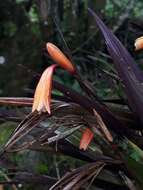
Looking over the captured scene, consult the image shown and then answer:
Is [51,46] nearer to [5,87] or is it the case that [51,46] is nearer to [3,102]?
[3,102]

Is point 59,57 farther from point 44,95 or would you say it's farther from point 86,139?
point 86,139

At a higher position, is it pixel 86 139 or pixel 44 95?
pixel 44 95

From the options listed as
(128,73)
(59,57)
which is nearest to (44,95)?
(59,57)

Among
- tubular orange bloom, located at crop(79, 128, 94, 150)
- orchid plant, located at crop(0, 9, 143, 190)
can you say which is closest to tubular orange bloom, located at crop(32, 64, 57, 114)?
orchid plant, located at crop(0, 9, 143, 190)

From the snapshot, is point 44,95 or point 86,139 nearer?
point 44,95

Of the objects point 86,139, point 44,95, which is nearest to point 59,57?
point 44,95

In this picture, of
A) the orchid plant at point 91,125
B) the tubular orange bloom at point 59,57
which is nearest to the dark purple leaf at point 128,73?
the orchid plant at point 91,125

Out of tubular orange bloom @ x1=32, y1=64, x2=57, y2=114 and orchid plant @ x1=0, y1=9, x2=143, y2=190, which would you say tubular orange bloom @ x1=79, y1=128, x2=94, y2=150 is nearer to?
orchid plant @ x1=0, y1=9, x2=143, y2=190

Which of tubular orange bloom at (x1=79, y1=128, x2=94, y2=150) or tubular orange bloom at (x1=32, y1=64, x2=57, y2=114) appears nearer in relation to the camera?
tubular orange bloom at (x1=32, y1=64, x2=57, y2=114)

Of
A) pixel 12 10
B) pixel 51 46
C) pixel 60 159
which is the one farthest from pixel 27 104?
pixel 12 10
